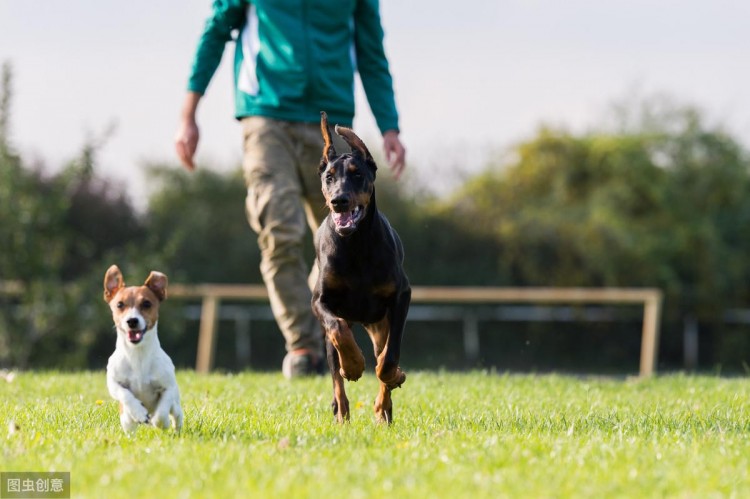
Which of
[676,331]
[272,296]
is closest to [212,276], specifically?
[676,331]

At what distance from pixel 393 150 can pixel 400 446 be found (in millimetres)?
3034

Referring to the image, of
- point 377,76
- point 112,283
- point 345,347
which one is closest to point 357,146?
point 345,347

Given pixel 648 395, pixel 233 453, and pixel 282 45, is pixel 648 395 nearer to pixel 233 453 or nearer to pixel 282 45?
pixel 282 45

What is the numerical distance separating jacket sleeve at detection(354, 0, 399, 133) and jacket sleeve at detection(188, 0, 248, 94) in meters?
0.79

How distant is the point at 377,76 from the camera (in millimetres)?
6953

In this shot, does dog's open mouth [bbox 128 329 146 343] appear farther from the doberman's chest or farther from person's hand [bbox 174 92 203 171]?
person's hand [bbox 174 92 203 171]

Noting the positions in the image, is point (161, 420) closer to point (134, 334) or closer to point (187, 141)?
point (134, 334)

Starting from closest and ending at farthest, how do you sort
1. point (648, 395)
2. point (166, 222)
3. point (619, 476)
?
point (619, 476) < point (648, 395) < point (166, 222)

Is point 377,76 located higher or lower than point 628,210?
higher

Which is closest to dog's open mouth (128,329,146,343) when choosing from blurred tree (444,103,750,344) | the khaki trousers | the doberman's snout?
the doberman's snout

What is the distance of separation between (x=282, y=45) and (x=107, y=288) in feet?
9.46

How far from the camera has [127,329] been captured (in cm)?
416

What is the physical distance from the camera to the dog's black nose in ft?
14.9

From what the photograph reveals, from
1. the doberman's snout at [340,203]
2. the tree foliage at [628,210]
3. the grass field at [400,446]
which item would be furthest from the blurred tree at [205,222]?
the doberman's snout at [340,203]
